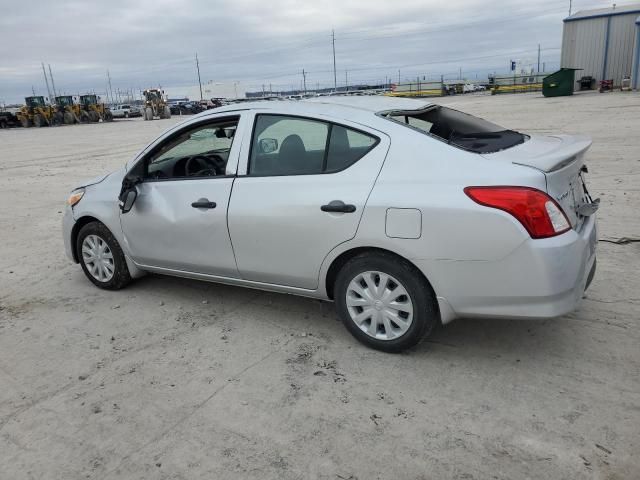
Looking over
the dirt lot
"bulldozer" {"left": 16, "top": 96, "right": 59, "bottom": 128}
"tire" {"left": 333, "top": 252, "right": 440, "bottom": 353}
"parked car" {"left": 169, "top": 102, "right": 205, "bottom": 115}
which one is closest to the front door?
the dirt lot

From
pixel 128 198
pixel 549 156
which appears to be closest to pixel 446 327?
pixel 549 156

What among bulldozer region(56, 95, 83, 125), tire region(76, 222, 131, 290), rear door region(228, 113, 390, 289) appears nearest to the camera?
rear door region(228, 113, 390, 289)

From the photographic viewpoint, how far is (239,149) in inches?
153

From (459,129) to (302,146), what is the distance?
4.02 feet

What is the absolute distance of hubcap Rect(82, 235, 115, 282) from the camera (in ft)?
15.7

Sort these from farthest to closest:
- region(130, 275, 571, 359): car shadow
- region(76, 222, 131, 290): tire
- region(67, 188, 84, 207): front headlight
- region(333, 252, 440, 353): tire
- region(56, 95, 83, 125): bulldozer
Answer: region(56, 95, 83, 125): bulldozer
region(67, 188, 84, 207): front headlight
region(76, 222, 131, 290): tire
region(130, 275, 571, 359): car shadow
region(333, 252, 440, 353): tire

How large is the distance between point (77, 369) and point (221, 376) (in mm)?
1003

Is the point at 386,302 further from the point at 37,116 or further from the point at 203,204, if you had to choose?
the point at 37,116

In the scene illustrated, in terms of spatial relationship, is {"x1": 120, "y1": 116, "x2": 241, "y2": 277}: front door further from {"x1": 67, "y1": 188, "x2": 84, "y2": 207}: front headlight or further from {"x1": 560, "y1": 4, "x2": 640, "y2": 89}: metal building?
{"x1": 560, "y1": 4, "x2": 640, "y2": 89}: metal building

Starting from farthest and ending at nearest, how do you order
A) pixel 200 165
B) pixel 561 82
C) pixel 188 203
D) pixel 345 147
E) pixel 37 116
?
pixel 37 116 < pixel 561 82 < pixel 200 165 < pixel 188 203 < pixel 345 147

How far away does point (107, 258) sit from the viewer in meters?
4.81

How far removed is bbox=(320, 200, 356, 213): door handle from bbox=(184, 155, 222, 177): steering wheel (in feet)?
4.01

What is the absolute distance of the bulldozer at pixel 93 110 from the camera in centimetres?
4542

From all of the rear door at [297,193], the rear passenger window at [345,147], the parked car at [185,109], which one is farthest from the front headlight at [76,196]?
the parked car at [185,109]
